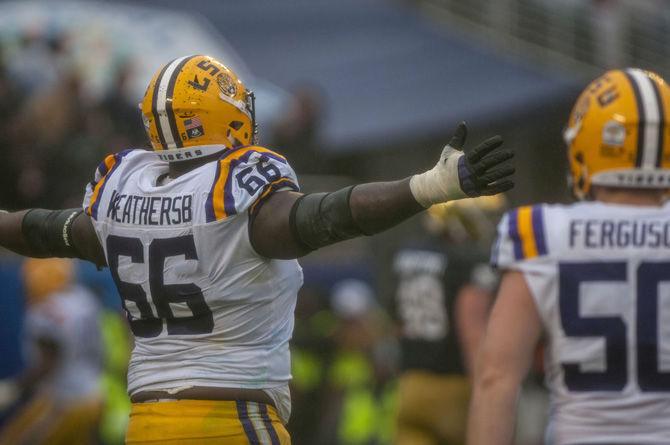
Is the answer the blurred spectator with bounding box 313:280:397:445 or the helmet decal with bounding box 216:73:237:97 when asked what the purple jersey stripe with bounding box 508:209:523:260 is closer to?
the helmet decal with bounding box 216:73:237:97

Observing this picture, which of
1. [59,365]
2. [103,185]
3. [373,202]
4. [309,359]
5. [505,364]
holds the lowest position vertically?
[309,359]

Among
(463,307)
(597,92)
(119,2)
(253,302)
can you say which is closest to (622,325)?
(597,92)

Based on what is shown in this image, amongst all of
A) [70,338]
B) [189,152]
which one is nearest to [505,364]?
[189,152]

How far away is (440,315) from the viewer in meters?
7.53

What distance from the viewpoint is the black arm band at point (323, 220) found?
12.2 feet

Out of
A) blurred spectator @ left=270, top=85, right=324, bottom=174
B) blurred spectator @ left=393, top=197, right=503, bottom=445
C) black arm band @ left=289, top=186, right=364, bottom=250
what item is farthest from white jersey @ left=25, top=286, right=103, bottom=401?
black arm band @ left=289, top=186, right=364, bottom=250

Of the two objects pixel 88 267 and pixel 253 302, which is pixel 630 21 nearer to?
pixel 88 267

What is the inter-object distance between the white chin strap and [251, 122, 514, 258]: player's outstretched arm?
13.6 inches

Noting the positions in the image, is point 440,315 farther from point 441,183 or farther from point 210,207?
point 441,183

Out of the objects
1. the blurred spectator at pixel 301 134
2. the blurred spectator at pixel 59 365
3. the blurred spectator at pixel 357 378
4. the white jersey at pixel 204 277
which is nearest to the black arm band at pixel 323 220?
the white jersey at pixel 204 277

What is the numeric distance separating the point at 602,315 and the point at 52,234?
193 cm

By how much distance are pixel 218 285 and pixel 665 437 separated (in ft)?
4.63

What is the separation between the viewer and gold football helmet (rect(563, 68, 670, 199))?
12.6ft

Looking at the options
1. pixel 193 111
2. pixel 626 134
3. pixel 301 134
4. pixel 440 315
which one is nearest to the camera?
pixel 626 134
